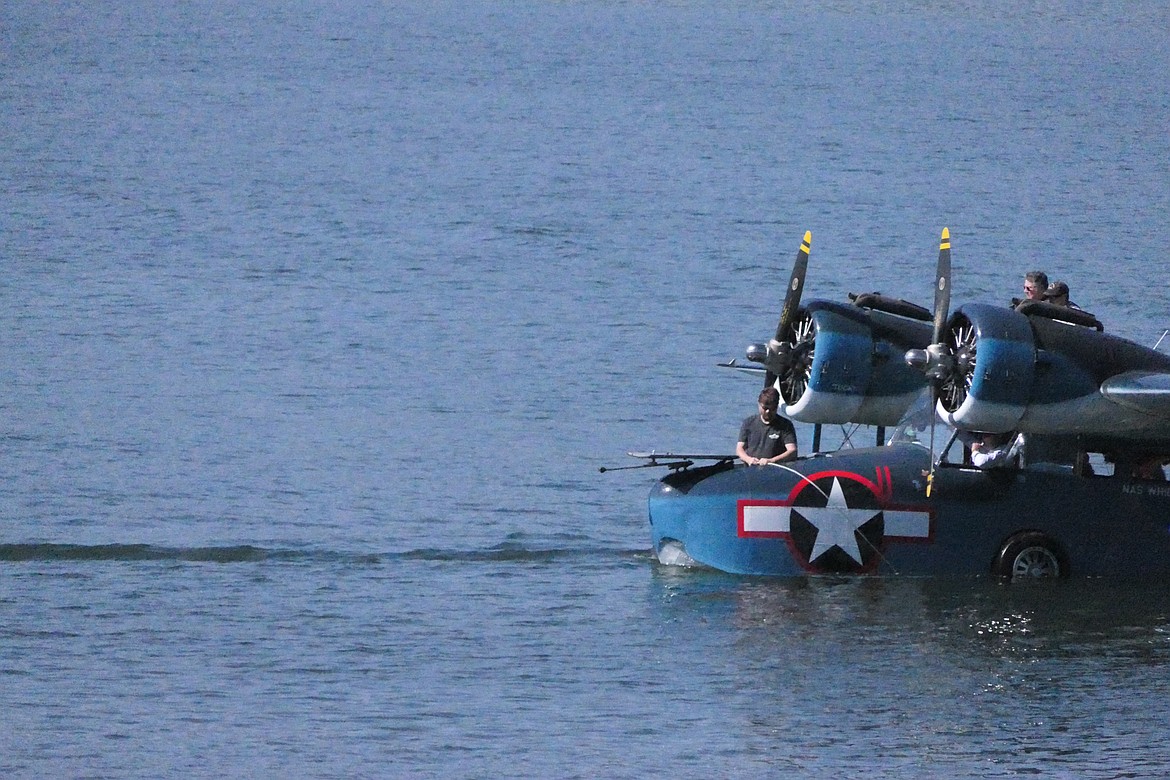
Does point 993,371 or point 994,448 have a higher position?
point 993,371

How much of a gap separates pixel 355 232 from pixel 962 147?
21.3m

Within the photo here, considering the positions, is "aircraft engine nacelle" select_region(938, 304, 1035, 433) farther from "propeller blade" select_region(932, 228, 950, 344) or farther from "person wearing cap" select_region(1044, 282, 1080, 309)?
"person wearing cap" select_region(1044, 282, 1080, 309)

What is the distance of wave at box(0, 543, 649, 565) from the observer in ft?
63.6

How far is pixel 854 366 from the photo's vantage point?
1816 cm

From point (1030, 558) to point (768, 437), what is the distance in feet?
9.12

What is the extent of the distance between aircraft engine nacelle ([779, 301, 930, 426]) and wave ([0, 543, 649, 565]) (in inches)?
109

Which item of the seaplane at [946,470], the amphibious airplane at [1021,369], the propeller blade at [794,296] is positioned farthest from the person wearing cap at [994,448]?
the propeller blade at [794,296]

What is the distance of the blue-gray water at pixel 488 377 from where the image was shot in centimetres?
1402

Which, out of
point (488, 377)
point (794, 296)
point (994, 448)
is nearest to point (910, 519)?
point (994, 448)

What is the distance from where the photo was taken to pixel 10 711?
13945mm

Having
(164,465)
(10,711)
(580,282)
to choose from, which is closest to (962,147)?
(580,282)

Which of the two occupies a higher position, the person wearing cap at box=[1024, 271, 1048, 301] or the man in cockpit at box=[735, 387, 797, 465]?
the person wearing cap at box=[1024, 271, 1048, 301]

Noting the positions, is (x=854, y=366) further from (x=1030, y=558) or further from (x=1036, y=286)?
(x=1030, y=558)

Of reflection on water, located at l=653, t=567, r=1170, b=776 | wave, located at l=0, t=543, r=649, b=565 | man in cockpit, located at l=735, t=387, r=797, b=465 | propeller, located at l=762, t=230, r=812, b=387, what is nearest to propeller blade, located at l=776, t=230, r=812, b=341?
propeller, located at l=762, t=230, r=812, b=387
